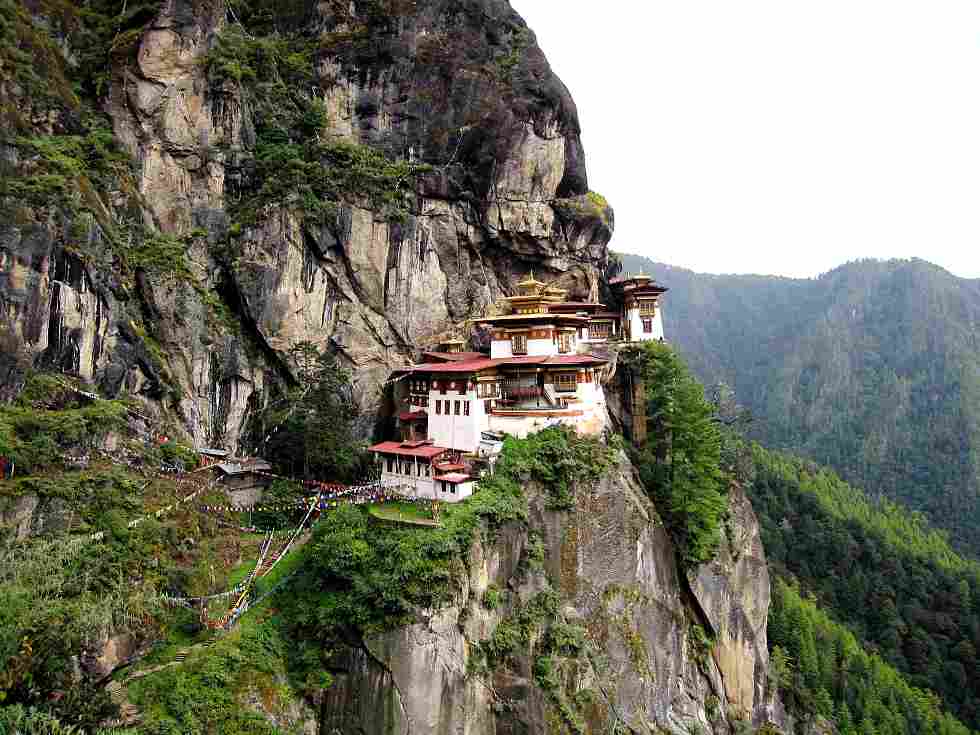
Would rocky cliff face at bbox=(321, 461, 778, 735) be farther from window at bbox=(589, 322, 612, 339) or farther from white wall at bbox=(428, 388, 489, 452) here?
window at bbox=(589, 322, 612, 339)

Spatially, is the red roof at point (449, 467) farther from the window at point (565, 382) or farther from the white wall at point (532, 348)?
the white wall at point (532, 348)

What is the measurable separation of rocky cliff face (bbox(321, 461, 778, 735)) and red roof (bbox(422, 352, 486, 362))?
36.4 feet

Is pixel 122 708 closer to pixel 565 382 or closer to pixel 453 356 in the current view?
pixel 565 382

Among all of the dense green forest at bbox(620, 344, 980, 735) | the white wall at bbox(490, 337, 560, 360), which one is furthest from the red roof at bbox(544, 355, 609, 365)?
the dense green forest at bbox(620, 344, 980, 735)

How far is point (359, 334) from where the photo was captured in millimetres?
36406

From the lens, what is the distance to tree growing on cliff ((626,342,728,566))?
33.5 metres

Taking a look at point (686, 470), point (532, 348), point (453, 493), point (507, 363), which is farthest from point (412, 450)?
point (686, 470)

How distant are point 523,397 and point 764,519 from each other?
2288 inches

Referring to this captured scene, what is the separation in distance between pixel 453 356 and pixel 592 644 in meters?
17.6

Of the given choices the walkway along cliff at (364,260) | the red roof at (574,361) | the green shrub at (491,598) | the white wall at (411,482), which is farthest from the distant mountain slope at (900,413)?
the white wall at (411,482)

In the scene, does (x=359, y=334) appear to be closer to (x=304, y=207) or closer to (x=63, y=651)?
(x=304, y=207)

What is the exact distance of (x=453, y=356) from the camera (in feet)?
118

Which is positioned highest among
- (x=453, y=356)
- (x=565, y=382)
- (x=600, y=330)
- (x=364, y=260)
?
(x=364, y=260)

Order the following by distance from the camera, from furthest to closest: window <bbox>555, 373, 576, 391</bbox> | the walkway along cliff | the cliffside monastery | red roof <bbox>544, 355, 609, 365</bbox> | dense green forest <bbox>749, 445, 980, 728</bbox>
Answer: dense green forest <bbox>749, 445, 980, 728</bbox> → window <bbox>555, 373, 576, 391</bbox> → red roof <bbox>544, 355, 609, 365</bbox> → the cliffside monastery → the walkway along cliff
